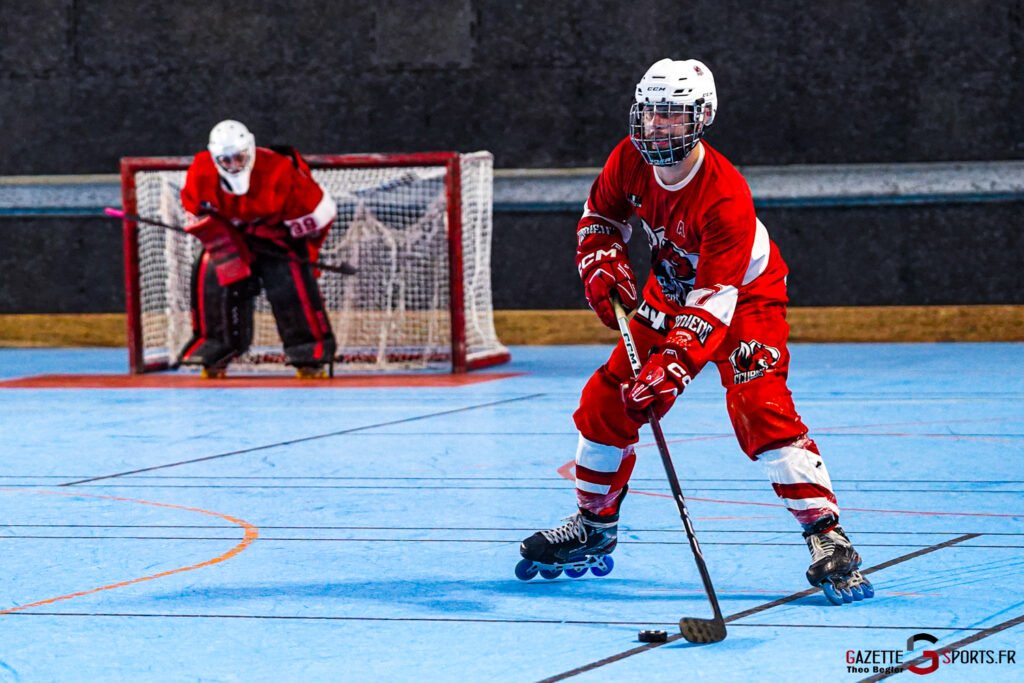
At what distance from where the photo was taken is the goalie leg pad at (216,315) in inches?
319

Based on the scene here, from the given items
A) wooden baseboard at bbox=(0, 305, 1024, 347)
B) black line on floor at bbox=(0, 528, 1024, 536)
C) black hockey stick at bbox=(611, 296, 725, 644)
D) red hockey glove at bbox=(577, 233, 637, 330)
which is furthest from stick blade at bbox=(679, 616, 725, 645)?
wooden baseboard at bbox=(0, 305, 1024, 347)

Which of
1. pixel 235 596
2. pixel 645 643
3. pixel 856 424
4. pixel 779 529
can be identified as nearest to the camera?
pixel 645 643

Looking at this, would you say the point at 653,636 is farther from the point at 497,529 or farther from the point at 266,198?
the point at 266,198

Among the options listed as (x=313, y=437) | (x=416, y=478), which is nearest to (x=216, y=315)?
(x=313, y=437)

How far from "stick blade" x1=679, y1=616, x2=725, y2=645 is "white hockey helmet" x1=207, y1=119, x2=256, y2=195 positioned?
222 inches

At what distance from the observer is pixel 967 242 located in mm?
10133

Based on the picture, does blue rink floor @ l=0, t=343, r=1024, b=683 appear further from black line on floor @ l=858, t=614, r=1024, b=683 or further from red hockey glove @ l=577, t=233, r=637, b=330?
red hockey glove @ l=577, t=233, r=637, b=330

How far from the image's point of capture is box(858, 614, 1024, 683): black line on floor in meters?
2.25

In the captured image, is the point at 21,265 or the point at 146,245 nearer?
the point at 146,245

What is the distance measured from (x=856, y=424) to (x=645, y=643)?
139 inches

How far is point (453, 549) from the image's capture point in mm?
3373

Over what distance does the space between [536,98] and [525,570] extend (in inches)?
303

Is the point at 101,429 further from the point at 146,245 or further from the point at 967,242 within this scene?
the point at 967,242

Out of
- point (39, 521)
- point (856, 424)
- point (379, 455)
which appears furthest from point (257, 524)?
point (856, 424)
